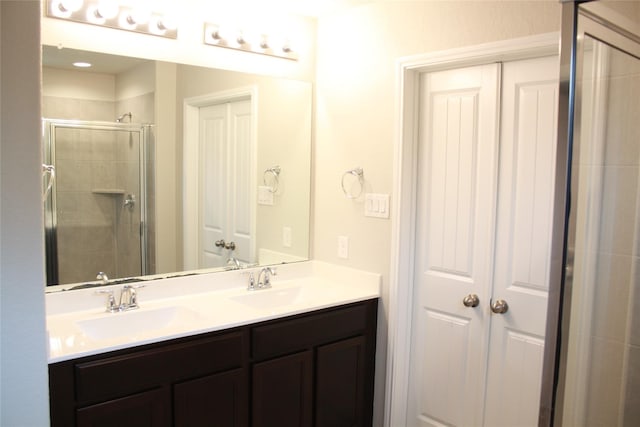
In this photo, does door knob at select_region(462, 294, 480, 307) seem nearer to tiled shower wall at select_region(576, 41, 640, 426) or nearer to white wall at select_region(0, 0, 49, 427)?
tiled shower wall at select_region(576, 41, 640, 426)

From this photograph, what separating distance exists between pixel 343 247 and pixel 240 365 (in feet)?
3.25

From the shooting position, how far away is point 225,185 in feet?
9.28

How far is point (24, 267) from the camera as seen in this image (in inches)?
61.7

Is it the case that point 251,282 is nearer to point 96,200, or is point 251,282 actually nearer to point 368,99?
point 96,200

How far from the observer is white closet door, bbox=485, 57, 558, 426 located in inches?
89.5

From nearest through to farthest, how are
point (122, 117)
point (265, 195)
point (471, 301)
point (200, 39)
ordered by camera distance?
point (122, 117), point (471, 301), point (200, 39), point (265, 195)

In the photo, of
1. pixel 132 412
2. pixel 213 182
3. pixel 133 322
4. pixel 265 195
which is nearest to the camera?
pixel 132 412

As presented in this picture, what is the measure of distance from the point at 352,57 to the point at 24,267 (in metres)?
1.99

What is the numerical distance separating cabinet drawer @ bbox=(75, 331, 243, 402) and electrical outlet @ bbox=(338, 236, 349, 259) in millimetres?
934

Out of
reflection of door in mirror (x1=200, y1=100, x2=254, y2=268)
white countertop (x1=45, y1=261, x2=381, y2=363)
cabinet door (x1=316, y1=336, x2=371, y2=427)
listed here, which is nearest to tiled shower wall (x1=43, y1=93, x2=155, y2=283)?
white countertop (x1=45, y1=261, x2=381, y2=363)

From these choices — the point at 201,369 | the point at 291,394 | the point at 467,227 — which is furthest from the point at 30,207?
the point at 467,227

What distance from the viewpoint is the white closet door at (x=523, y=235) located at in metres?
2.27

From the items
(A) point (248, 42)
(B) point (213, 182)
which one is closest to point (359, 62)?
(A) point (248, 42)

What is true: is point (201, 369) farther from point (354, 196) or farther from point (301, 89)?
point (301, 89)
